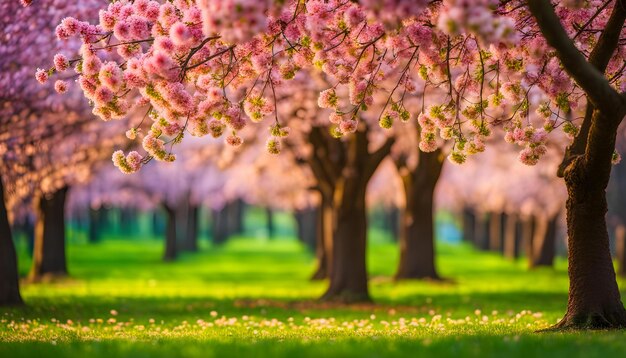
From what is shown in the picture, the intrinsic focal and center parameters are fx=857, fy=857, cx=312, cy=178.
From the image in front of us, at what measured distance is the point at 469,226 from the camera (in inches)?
3346

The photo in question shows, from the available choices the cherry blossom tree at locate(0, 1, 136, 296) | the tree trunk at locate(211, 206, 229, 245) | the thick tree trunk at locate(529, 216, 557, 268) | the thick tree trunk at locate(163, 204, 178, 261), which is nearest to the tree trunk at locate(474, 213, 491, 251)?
the tree trunk at locate(211, 206, 229, 245)

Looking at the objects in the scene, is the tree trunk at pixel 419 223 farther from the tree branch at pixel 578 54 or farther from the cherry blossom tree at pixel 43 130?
the tree branch at pixel 578 54

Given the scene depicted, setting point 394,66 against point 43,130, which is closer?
point 394,66

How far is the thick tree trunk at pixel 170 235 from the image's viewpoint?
166 feet

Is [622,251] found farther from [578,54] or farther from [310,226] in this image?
[310,226]

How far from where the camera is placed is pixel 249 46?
12.0 m

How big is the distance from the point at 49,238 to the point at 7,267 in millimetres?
14781

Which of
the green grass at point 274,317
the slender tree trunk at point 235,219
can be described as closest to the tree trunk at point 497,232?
the green grass at point 274,317

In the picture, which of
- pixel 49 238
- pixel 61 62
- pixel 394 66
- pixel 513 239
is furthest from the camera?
pixel 513 239

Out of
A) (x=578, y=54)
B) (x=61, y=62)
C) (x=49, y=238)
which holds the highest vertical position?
(x=61, y=62)

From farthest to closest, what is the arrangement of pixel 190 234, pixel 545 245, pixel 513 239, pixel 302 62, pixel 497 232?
pixel 497 232 → pixel 190 234 → pixel 513 239 → pixel 545 245 → pixel 302 62

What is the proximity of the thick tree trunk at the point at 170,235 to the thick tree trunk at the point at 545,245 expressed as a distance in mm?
20715

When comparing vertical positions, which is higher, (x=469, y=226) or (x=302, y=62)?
(x=302, y=62)

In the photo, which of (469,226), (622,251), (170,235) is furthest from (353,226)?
(469,226)
